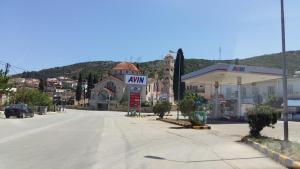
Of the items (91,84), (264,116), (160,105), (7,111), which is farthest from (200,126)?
(91,84)

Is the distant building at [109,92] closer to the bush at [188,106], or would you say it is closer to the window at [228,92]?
the window at [228,92]

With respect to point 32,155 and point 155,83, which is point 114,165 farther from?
point 155,83

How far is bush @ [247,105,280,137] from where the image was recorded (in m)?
19.1

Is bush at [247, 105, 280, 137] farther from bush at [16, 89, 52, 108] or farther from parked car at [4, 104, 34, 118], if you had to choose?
bush at [16, 89, 52, 108]

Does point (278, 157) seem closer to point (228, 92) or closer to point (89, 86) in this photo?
point (228, 92)

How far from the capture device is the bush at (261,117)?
19109mm

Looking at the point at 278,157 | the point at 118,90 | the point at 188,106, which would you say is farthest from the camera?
the point at 118,90

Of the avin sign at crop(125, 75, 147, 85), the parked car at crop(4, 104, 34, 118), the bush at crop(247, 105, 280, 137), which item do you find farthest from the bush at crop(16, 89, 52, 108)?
the bush at crop(247, 105, 280, 137)

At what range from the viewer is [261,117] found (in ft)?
62.7

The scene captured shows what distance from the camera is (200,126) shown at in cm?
3156

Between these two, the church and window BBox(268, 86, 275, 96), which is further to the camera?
the church

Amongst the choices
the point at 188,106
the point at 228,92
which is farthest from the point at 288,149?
the point at 228,92

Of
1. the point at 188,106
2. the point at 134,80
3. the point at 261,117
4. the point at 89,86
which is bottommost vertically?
the point at 261,117

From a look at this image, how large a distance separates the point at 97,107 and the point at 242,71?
9251 centimetres
